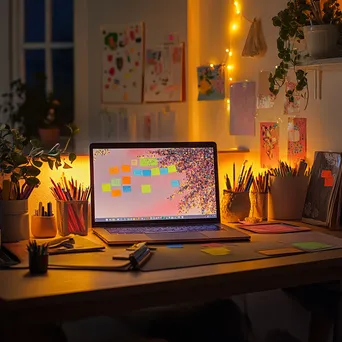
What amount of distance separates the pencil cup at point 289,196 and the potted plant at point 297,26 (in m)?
0.28

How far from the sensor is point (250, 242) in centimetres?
180

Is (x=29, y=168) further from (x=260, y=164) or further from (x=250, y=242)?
(x=260, y=164)

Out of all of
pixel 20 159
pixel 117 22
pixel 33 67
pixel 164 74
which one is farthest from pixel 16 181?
pixel 33 67

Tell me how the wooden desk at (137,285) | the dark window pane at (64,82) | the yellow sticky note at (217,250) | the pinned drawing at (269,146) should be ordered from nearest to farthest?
1. the wooden desk at (137,285)
2. the yellow sticky note at (217,250)
3. the pinned drawing at (269,146)
4. the dark window pane at (64,82)

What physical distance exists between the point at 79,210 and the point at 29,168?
0.67ft

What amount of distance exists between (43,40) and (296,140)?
2.25m

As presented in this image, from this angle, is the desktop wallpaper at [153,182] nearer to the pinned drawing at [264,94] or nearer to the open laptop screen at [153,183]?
the open laptop screen at [153,183]

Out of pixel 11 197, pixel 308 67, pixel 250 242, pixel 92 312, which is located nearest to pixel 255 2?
pixel 308 67

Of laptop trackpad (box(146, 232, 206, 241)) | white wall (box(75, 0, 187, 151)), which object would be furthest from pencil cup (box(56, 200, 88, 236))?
white wall (box(75, 0, 187, 151))

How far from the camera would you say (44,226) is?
1867 mm

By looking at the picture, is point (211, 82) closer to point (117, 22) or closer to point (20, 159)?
point (117, 22)

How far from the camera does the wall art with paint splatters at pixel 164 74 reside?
2.98 metres

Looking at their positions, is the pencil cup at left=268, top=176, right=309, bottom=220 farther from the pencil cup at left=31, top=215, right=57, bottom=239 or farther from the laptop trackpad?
the pencil cup at left=31, top=215, right=57, bottom=239

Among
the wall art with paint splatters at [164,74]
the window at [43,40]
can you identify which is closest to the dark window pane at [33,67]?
the window at [43,40]
